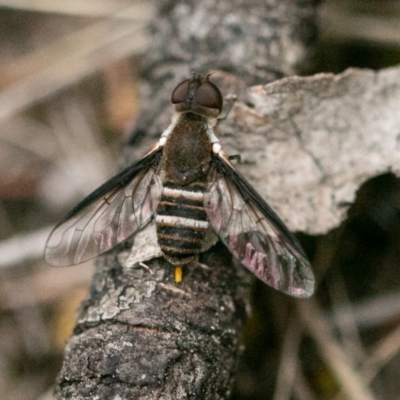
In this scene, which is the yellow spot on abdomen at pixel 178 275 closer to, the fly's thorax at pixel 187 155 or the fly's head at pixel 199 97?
the fly's thorax at pixel 187 155

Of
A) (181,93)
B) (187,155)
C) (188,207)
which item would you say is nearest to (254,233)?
(188,207)

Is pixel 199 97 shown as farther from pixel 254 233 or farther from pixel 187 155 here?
pixel 254 233

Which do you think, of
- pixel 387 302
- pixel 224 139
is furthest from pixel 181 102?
pixel 387 302

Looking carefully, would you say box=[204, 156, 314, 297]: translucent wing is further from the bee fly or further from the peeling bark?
the peeling bark

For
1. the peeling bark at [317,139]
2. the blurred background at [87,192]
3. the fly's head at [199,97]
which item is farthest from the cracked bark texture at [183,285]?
the blurred background at [87,192]

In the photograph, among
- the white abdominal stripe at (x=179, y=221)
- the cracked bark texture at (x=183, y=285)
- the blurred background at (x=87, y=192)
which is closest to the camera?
the cracked bark texture at (x=183, y=285)

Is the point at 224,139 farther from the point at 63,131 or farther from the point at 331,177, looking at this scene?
the point at 63,131
